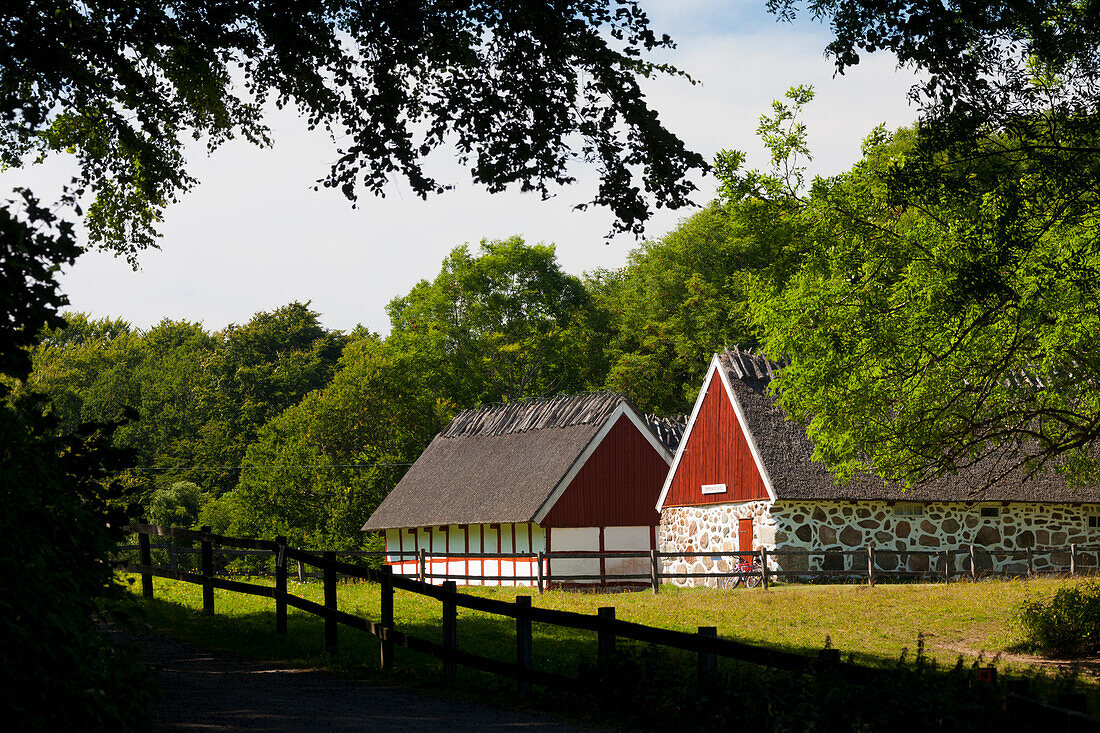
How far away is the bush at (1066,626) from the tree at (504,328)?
141 ft

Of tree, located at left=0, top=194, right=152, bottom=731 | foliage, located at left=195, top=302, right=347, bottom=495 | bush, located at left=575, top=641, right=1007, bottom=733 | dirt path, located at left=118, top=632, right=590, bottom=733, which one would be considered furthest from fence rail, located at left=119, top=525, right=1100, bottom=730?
foliage, located at left=195, top=302, right=347, bottom=495

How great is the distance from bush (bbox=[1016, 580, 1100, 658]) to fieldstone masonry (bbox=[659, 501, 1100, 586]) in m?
12.7

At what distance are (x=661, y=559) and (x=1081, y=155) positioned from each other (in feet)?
73.4

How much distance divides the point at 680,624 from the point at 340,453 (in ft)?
133

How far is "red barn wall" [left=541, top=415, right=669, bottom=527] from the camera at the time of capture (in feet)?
117

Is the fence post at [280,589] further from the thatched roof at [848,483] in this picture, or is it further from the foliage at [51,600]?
the thatched roof at [848,483]

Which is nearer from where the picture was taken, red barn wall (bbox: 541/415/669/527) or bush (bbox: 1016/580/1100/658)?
bush (bbox: 1016/580/1100/658)

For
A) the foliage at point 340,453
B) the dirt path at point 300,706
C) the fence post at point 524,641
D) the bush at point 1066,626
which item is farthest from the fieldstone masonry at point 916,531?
the foliage at point 340,453

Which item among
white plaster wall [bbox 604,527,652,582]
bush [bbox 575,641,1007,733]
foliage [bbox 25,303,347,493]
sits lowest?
white plaster wall [bbox 604,527,652,582]

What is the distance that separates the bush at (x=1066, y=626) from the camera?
15.2m

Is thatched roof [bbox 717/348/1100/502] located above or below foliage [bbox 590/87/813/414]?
below

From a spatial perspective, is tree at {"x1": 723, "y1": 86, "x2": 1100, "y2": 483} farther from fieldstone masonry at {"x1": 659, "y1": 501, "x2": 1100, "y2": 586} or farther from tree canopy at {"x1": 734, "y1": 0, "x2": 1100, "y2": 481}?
fieldstone masonry at {"x1": 659, "y1": 501, "x2": 1100, "y2": 586}

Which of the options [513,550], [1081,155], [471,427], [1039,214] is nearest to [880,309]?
[1039,214]

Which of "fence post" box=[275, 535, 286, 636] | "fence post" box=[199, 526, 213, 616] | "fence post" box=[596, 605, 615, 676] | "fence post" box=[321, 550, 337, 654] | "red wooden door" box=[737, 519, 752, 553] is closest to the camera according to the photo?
"fence post" box=[596, 605, 615, 676]
